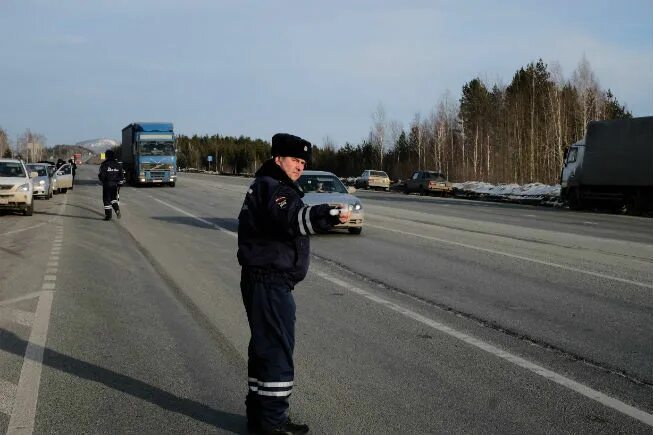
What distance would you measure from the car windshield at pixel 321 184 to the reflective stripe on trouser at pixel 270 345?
13.4m

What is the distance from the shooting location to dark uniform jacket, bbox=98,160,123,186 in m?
20.5

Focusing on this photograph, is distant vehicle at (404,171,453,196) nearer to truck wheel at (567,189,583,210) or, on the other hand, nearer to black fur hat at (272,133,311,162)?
truck wheel at (567,189,583,210)

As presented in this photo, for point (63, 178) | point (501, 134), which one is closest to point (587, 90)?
point (501, 134)

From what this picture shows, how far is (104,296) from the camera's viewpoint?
9242 mm

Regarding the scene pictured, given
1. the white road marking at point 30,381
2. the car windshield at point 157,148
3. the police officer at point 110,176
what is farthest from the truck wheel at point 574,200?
the white road marking at point 30,381

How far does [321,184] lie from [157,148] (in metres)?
31.7

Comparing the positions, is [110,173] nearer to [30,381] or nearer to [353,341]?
[353,341]

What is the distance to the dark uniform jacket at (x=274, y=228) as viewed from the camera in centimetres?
423

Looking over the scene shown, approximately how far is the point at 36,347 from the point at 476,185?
49.3 meters

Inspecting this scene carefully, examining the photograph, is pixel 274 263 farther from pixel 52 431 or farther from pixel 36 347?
pixel 36 347

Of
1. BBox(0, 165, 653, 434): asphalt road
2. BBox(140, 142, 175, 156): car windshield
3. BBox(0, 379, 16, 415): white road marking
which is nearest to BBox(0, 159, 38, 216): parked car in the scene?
BBox(0, 165, 653, 434): asphalt road

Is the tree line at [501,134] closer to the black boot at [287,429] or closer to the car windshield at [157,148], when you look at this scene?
the car windshield at [157,148]

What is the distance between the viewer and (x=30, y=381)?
220 inches

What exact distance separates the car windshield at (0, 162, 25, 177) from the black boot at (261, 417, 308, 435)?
70.2 ft
